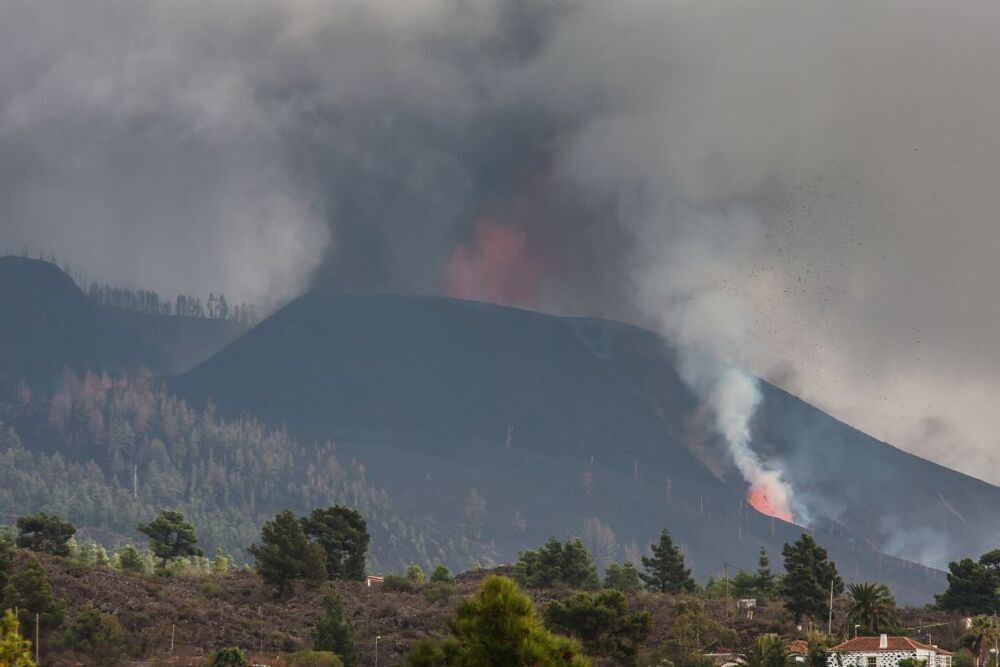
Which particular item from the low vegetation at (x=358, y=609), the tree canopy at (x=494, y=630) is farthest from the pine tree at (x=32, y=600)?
the tree canopy at (x=494, y=630)

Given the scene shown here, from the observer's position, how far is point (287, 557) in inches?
7013

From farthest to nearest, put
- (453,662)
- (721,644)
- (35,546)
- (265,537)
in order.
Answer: (35,546) < (265,537) < (721,644) < (453,662)

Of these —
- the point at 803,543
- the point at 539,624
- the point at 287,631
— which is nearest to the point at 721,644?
the point at 803,543

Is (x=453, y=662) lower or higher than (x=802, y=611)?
lower

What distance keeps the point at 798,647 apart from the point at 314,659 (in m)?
43.1

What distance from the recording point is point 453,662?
5806cm

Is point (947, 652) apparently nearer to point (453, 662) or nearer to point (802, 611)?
point (802, 611)

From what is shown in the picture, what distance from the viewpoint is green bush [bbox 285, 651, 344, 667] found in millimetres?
136875

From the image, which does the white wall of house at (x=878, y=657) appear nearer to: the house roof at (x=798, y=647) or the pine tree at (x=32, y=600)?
the house roof at (x=798, y=647)

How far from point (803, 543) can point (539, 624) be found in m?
125

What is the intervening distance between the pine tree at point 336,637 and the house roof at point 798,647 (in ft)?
123

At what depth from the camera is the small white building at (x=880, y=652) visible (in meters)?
143

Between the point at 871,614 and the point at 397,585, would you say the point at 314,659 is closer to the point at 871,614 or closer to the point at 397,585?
the point at 397,585

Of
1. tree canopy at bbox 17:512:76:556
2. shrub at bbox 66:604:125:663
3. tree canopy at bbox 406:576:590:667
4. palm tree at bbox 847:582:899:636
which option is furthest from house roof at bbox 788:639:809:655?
tree canopy at bbox 406:576:590:667
